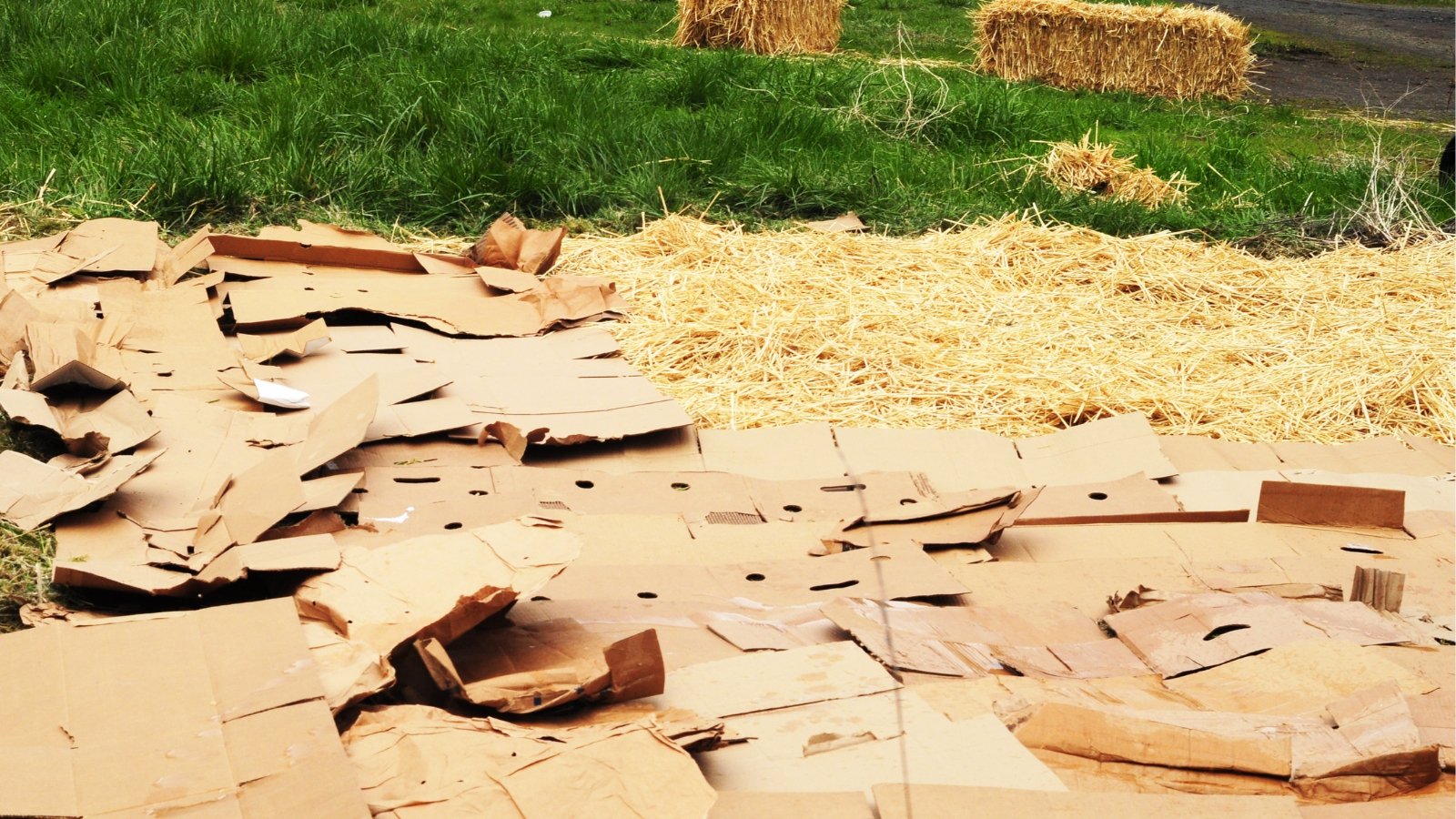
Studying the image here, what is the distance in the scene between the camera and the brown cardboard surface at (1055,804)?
6.25 ft

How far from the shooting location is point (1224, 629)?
2.72 metres

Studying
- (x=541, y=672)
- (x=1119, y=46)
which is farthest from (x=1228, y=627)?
(x=1119, y=46)

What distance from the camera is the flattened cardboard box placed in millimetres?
1836

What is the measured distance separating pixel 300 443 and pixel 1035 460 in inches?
81.8

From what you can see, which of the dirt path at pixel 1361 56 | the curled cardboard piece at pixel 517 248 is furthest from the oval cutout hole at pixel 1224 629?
the dirt path at pixel 1361 56

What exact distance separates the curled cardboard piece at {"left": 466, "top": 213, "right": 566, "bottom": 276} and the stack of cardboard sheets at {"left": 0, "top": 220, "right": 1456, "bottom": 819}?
740 mm

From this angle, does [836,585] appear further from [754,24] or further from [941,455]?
[754,24]

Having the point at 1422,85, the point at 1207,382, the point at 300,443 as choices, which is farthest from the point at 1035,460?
the point at 1422,85

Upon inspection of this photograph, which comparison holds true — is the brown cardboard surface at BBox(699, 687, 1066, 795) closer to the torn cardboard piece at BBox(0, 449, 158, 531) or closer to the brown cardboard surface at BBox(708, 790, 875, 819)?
the brown cardboard surface at BBox(708, 790, 875, 819)

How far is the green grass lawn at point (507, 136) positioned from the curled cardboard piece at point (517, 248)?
0.61 metres

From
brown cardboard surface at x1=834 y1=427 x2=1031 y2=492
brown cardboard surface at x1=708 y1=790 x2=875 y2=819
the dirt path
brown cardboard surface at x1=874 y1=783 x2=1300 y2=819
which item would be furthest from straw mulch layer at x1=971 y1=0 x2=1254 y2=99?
brown cardboard surface at x1=708 y1=790 x2=875 y2=819

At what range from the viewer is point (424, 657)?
2.21 meters

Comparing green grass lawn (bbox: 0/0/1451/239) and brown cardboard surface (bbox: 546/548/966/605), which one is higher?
green grass lawn (bbox: 0/0/1451/239)

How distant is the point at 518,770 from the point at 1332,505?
2436 millimetres
